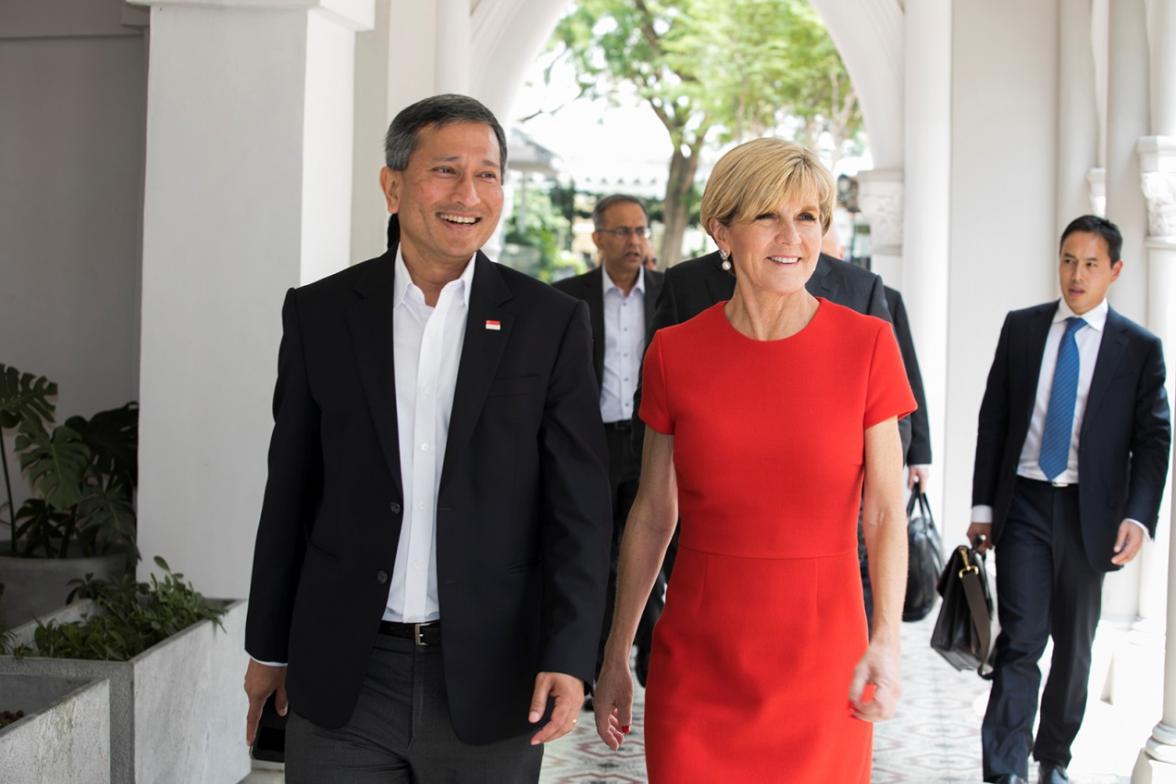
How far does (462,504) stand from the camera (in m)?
3.10

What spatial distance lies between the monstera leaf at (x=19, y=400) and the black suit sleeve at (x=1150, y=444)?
187 inches

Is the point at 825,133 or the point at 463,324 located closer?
the point at 463,324

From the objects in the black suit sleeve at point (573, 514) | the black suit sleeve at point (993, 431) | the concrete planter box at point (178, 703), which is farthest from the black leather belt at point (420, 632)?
the black suit sleeve at point (993, 431)

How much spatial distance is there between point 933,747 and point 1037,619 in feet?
3.81

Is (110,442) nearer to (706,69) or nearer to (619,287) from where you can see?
(619,287)

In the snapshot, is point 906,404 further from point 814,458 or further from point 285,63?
point 285,63

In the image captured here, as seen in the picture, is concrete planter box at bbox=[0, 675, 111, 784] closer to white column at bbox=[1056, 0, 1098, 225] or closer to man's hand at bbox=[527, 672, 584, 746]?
man's hand at bbox=[527, 672, 584, 746]

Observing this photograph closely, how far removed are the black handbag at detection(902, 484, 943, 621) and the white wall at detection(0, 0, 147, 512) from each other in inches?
157

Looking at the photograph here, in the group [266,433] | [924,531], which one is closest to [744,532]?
[266,433]

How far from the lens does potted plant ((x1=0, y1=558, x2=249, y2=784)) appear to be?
16.1 feet

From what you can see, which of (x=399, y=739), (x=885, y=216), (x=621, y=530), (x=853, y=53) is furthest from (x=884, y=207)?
(x=399, y=739)

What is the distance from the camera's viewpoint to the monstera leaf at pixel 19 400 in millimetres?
7281

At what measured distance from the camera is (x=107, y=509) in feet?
21.9

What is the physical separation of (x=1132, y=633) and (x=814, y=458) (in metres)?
5.27
